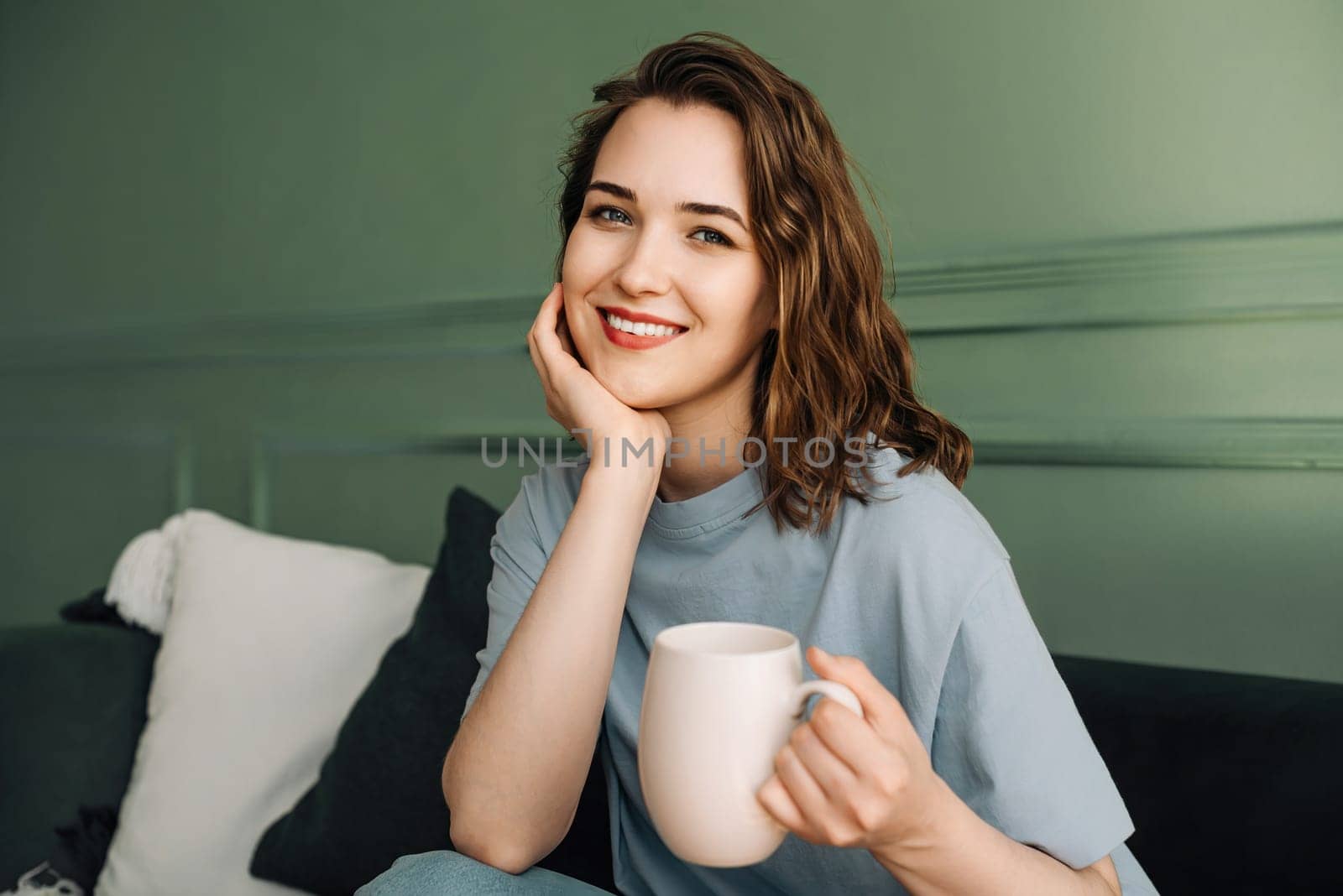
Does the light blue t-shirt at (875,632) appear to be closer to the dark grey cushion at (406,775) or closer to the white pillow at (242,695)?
the dark grey cushion at (406,775)

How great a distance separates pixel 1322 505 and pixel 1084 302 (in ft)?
1.33

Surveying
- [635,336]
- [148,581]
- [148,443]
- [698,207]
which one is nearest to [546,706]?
[635,336]

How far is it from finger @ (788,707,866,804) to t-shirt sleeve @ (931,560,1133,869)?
28cm

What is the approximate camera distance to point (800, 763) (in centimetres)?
66

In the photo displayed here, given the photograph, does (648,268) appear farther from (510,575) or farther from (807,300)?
(510,575)

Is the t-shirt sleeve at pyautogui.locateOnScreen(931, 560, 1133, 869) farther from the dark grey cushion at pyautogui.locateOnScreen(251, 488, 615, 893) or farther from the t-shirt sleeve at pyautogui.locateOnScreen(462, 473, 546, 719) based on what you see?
the dark grey cushion at pyautogui.locateOnScreen(251, 488, 615, 893)

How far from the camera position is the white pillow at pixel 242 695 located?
1.63m

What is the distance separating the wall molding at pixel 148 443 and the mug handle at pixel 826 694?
8.03 ft

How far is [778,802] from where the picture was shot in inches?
26.2

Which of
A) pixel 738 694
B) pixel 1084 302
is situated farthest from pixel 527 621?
pixel 1084 302

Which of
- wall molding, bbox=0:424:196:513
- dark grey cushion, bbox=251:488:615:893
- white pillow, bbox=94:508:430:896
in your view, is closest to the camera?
dark grey cushion, bbox=251:488:615:893

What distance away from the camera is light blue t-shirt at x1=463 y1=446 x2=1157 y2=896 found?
2.93 ft

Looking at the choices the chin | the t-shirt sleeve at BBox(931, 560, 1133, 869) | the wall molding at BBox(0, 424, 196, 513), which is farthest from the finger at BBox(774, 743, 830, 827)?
the wall molding at BBox(0, 424, 196, 513)

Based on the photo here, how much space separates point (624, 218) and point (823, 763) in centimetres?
65
